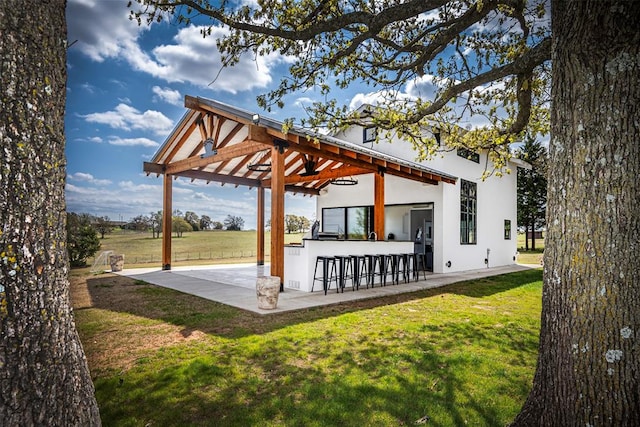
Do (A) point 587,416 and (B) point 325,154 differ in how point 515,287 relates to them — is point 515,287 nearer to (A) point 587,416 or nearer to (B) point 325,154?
(B) point 325,154

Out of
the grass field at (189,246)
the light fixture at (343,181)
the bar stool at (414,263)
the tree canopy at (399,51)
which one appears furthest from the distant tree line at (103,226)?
the tree canopy at (399,51)

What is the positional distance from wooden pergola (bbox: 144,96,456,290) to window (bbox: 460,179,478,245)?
5.04ft

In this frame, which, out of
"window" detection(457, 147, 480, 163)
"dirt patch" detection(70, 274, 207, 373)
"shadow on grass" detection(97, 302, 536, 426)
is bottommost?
"dirt patch" detection(70, 274, 207, 373)

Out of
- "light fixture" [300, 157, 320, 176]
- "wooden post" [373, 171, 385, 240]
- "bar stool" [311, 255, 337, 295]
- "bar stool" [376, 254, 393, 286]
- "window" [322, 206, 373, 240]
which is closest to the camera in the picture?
"bar stool" [311, 255, 337, 295]

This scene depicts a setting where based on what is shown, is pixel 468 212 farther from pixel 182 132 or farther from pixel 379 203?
pixel 182 132

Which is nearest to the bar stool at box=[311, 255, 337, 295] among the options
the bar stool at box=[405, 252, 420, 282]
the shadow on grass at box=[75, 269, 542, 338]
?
the shadow on grass at box=[75, 269, 542, 338]

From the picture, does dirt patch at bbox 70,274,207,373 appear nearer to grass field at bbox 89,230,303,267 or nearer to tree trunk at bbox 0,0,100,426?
tree trunk at bbox 0,0,100,426

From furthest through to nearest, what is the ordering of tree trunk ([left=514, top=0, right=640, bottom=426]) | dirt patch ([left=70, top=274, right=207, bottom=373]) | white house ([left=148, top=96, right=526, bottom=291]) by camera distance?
white house ([left=148, top=96, right=526, bottom=291]) < dirt patch ([left=70, top=274, right=207, bottom=373]) < tree trunk ([left=514, top=0, right=640, bottom=426])

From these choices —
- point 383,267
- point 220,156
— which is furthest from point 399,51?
point 383,267

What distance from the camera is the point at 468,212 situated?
12.9 metres

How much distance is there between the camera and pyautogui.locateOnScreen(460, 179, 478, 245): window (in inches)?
497

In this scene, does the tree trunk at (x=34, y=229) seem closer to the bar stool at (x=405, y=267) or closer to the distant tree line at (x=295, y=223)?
the bar stool at (x=405, y=267)

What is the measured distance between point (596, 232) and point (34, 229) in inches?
115

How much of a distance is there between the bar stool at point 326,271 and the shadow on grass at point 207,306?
113 centimetres
